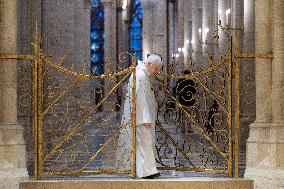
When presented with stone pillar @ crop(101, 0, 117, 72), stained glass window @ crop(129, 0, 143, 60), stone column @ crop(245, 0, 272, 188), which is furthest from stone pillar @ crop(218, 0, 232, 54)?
stained glass window @ crop(129, 0, 143, 60)

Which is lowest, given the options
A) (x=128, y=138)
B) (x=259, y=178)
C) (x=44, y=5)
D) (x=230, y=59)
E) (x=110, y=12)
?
(x=259, y=178)

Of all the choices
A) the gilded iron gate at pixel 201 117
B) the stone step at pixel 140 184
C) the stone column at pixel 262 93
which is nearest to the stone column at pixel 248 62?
the gilded iron gate at pixel 201 117

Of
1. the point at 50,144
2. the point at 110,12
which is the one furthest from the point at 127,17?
the point at 50,144

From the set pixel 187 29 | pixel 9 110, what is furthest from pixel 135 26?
pixel 9 110

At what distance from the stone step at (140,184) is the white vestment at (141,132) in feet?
0.93

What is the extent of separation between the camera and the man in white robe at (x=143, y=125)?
8.28 meters

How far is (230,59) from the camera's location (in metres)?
8.30

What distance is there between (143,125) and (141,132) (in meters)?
0.11

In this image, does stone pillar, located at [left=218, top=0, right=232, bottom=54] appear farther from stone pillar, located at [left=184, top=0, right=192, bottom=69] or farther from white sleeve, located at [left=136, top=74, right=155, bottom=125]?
stone pillar, located at [left=184, top=0, right=192, bottom=69]

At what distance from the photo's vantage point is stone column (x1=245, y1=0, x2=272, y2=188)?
8297 millimetres

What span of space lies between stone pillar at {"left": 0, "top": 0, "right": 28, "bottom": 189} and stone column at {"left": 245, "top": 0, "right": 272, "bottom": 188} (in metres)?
3.18

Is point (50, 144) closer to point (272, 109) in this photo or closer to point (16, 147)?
point (16, 147)

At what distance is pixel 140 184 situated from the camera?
7957 mm

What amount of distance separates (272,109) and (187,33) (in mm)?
21277
